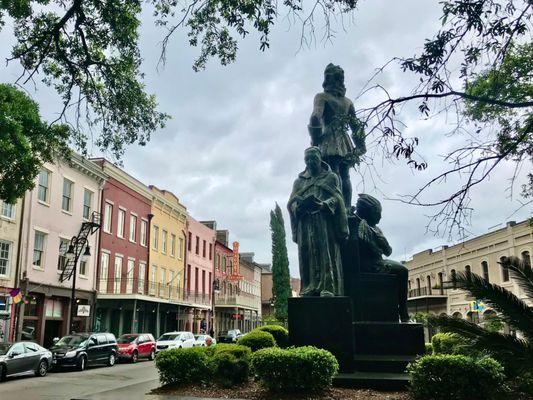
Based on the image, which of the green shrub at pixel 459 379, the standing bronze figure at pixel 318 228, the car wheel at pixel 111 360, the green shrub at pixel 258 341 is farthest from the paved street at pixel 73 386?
the green shrub at pixel 459 379

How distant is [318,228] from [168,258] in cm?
3766

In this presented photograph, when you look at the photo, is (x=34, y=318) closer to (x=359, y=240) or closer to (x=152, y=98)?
(x=152, y=98)

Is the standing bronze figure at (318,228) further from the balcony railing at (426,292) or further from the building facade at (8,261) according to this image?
the balcony railing at (426,292)

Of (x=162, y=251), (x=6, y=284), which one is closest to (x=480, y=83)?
(x=6, y=284)

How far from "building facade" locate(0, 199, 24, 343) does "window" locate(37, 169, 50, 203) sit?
6.84 ft

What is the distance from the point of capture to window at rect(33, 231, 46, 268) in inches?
1099

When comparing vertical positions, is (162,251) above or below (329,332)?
above

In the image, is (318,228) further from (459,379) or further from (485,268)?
(485,268)

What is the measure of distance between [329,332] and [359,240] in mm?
2178

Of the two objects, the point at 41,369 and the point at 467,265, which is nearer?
the point at 41,369

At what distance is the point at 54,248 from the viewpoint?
96.7ft

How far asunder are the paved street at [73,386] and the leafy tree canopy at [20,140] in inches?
198

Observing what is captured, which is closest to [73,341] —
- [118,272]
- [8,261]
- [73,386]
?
[8,261]

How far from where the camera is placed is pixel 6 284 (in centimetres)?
2530
